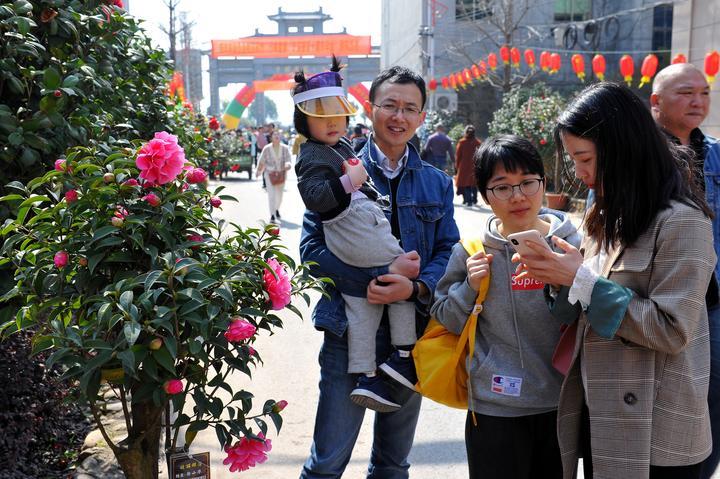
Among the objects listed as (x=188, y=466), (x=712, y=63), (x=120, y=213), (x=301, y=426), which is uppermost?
(x=712, y=63)

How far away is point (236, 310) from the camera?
2.39 metres

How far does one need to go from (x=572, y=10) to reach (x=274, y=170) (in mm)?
26045

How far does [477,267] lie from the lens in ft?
8.09

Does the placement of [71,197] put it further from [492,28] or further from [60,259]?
[492,28]

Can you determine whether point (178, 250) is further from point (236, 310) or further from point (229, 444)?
point (229, 444)

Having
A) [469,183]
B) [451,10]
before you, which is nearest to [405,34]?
[451,10]

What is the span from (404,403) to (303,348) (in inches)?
150

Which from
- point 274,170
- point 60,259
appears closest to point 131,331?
point 60,259

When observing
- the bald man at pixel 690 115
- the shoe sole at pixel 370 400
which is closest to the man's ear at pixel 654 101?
the bald man at pixel 690 115

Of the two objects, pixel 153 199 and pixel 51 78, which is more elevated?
pixel 51 78

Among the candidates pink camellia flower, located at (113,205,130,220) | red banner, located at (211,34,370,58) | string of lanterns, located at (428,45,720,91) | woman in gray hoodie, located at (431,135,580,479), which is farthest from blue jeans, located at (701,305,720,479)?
red banner, located at (211,34,370,58)

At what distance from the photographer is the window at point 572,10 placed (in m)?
35.4

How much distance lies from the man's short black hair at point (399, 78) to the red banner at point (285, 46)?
60.7 m

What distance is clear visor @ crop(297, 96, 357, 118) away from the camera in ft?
9.11
